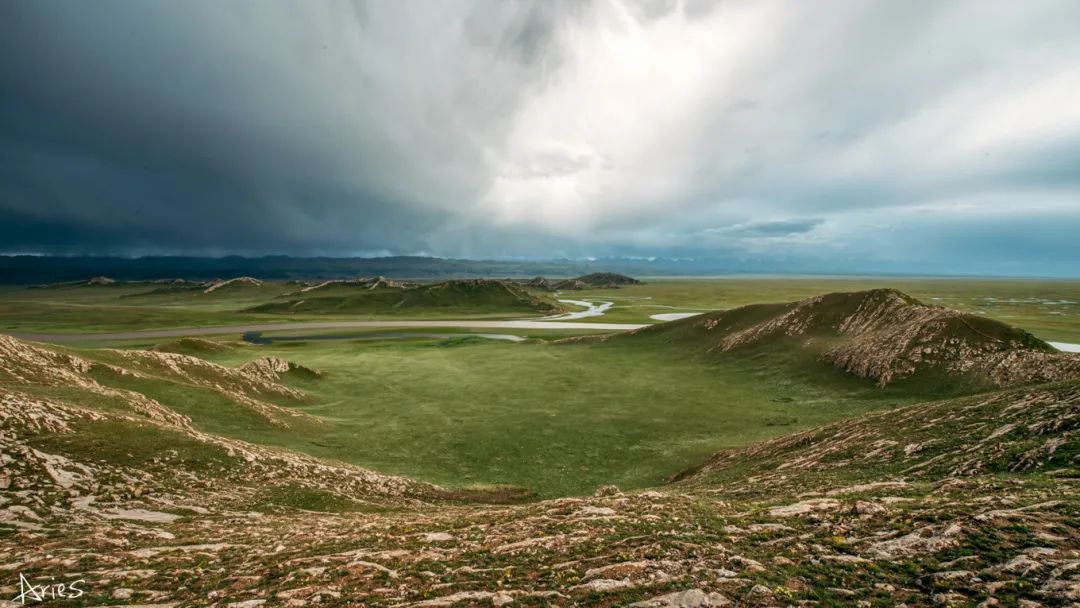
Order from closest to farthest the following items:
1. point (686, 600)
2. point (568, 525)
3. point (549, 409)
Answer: point (686, 600)
point (568, 525)
point (549, 409)

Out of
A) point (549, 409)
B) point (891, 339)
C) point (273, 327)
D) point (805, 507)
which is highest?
point (891, 339)

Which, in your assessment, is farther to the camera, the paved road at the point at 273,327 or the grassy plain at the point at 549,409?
the paved road at the point at 273,327

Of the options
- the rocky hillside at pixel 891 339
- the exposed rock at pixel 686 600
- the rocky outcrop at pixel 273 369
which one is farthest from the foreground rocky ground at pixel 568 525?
the rocky outcrop at pixel 273 369

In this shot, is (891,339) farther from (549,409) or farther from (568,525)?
(568,525)

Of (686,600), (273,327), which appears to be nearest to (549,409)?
(686,600)

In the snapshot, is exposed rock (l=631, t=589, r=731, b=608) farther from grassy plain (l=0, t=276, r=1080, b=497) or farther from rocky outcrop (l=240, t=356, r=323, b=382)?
rocky outcrop (l=240, t=356, r=323, b=382)

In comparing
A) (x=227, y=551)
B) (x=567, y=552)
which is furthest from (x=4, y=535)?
(x=567, y=552)

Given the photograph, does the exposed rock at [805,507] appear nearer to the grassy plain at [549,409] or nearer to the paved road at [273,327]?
the grassy plain at [549,409]
